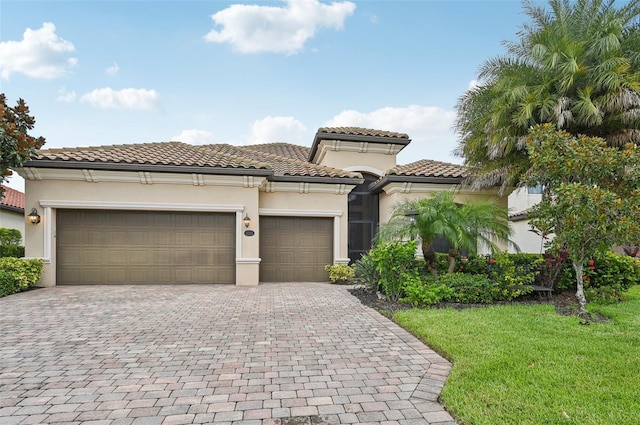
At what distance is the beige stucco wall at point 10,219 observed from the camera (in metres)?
17.8

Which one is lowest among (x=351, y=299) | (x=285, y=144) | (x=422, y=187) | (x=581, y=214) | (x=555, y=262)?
(x=351, y=299)

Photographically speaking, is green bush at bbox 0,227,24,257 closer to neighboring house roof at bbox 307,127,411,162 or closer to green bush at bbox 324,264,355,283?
green bush at bbox 324,264,355,283

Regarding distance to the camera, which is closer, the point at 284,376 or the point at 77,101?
the point at 284,376

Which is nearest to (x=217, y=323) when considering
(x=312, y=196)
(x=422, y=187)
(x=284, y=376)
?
(x=284, y=376)

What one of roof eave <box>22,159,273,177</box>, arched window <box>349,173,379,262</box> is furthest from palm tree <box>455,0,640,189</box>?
roof eave <box>22,159,273,177</box>

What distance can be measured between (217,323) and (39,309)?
13.8 feet

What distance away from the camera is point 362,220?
14.2 metres

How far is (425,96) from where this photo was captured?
14.3m

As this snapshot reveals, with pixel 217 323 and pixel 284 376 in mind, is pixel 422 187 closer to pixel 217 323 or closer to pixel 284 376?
pixel 217 323

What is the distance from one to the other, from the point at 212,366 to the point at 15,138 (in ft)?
29.5

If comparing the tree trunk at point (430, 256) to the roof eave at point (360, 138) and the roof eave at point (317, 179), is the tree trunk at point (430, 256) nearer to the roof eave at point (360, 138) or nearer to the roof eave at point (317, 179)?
the roof eave at point (317, 179)

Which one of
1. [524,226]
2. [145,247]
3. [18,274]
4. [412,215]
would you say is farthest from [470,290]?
[524,226]

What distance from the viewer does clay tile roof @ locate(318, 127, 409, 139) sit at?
14.2 metres

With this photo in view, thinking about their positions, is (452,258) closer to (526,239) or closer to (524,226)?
(524,226)
